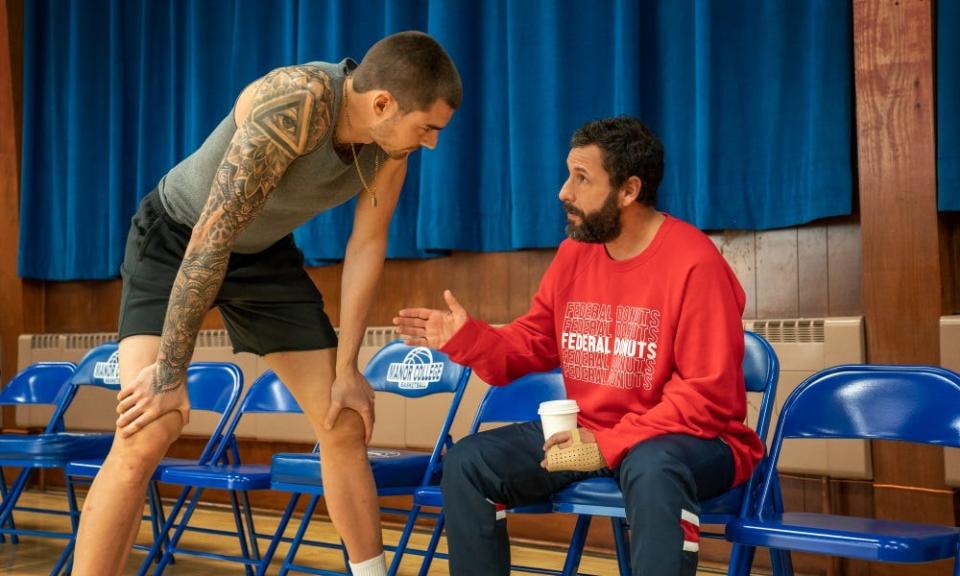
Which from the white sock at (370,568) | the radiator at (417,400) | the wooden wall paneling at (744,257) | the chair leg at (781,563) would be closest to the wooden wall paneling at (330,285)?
the radiator at (417,400)

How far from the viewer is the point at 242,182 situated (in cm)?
233

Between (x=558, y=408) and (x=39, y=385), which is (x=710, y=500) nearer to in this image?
(x=558, y=408)

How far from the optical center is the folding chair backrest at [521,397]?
10.8ft

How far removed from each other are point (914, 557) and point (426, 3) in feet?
12.7

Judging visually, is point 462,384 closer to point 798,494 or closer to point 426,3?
point 798,494

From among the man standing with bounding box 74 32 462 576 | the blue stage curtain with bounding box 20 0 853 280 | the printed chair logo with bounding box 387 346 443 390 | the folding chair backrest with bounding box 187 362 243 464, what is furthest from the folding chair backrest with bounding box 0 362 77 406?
the man standing with bounding box 74 32 462 576

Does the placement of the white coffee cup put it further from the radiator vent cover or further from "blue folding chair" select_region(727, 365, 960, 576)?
the radiator vent cover

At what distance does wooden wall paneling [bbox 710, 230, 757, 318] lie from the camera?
4.26 metres

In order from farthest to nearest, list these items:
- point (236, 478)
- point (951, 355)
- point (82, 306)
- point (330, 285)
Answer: point (82, 306) < point (330, 285) < point (951, 355) < point (236, 478)

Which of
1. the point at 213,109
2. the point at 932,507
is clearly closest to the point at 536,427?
the point at 932,507

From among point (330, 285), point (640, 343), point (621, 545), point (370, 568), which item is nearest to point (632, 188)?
point (640, 343)

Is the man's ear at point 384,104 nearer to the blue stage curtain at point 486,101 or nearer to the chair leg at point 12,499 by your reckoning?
the blue stage curtain at point 486,101

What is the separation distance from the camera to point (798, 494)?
4.09 metres

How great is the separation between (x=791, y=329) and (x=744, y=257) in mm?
427
